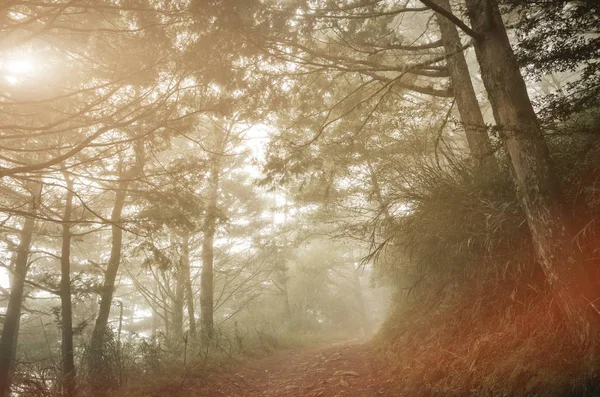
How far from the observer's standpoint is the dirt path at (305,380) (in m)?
5.66

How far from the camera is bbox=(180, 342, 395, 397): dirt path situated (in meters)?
5.66

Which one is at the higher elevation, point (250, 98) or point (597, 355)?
point (250, 98)

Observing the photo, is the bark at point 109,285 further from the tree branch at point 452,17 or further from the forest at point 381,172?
the tree branch at point 452,17

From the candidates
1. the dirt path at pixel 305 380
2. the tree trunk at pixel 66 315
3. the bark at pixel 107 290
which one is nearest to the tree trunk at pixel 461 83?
the dirt path at pixel 305 380

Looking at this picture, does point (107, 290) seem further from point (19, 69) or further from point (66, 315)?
point (19, 69)

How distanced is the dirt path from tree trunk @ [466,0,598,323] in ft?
9.91

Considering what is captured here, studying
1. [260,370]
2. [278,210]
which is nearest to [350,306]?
[278,210]

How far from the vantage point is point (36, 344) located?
1905cm

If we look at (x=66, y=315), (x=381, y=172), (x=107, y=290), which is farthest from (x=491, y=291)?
(x=66, y=315)

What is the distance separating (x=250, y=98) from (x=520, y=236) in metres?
4.69

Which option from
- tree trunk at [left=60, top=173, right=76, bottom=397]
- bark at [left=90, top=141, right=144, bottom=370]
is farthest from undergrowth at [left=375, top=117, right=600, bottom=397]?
tree trunk at [left=60, top=173, right=76, bottom=397]

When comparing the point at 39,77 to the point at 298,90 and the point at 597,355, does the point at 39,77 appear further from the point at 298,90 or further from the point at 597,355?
the point at 597,355

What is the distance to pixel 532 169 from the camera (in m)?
3.44

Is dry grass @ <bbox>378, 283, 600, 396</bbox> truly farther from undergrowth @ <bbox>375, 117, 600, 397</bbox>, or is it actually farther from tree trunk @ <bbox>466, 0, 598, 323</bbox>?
tree trunk @ <bbox>466, 0, 598, 323</bbox>
